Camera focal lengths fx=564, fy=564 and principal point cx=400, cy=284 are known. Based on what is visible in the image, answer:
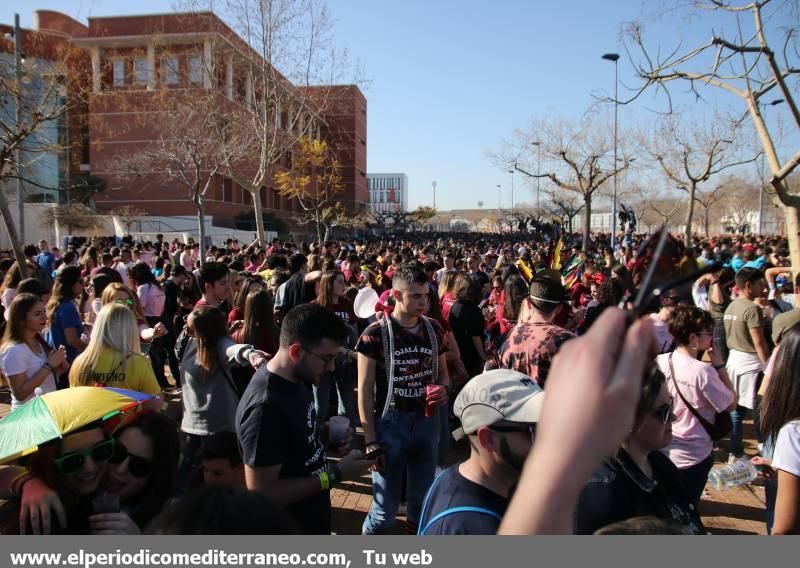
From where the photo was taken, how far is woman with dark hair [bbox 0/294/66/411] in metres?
3.82

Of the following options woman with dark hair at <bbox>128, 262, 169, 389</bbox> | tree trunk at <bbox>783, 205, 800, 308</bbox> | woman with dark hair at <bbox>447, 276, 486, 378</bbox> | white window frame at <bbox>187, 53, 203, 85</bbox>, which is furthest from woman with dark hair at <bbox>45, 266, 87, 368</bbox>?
white window frame at <bbox>187, 53, 203, 85</bbox>

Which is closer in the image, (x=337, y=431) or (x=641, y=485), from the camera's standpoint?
(x=641, y=485)

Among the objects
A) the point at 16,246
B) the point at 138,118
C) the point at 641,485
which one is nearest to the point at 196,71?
the point at 16,246

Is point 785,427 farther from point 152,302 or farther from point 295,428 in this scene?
point 152,302

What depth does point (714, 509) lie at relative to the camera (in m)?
4.84

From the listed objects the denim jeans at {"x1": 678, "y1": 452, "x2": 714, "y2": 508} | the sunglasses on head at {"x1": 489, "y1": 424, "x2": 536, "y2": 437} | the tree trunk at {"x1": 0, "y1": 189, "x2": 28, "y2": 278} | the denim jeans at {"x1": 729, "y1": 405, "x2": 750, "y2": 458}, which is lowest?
the denim jeans at {"x1": 729, "y1": 405, "x2": 750, "y2": 458}

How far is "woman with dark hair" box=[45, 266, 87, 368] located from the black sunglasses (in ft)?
11.2

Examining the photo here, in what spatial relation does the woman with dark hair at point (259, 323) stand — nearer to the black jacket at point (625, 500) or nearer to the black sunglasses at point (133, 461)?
the black sunglasses at point (133, 461)

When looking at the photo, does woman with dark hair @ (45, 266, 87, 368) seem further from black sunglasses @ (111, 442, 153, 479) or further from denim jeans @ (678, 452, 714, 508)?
denim jeans @ (678, 452, 714, 508)

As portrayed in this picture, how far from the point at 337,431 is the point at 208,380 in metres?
1.26

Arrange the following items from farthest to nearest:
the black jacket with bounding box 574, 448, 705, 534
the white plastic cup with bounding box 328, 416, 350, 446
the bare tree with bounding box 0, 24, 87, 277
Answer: the bare tree with bounding box 0, 24, 87, 277, the white plastic cup with bounding box 328, 416, 350, 446, the black jacket with bounding box 574, 448, 705, 534

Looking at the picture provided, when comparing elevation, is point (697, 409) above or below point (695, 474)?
above

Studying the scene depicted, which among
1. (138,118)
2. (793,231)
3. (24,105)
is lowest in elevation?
(793,231)
